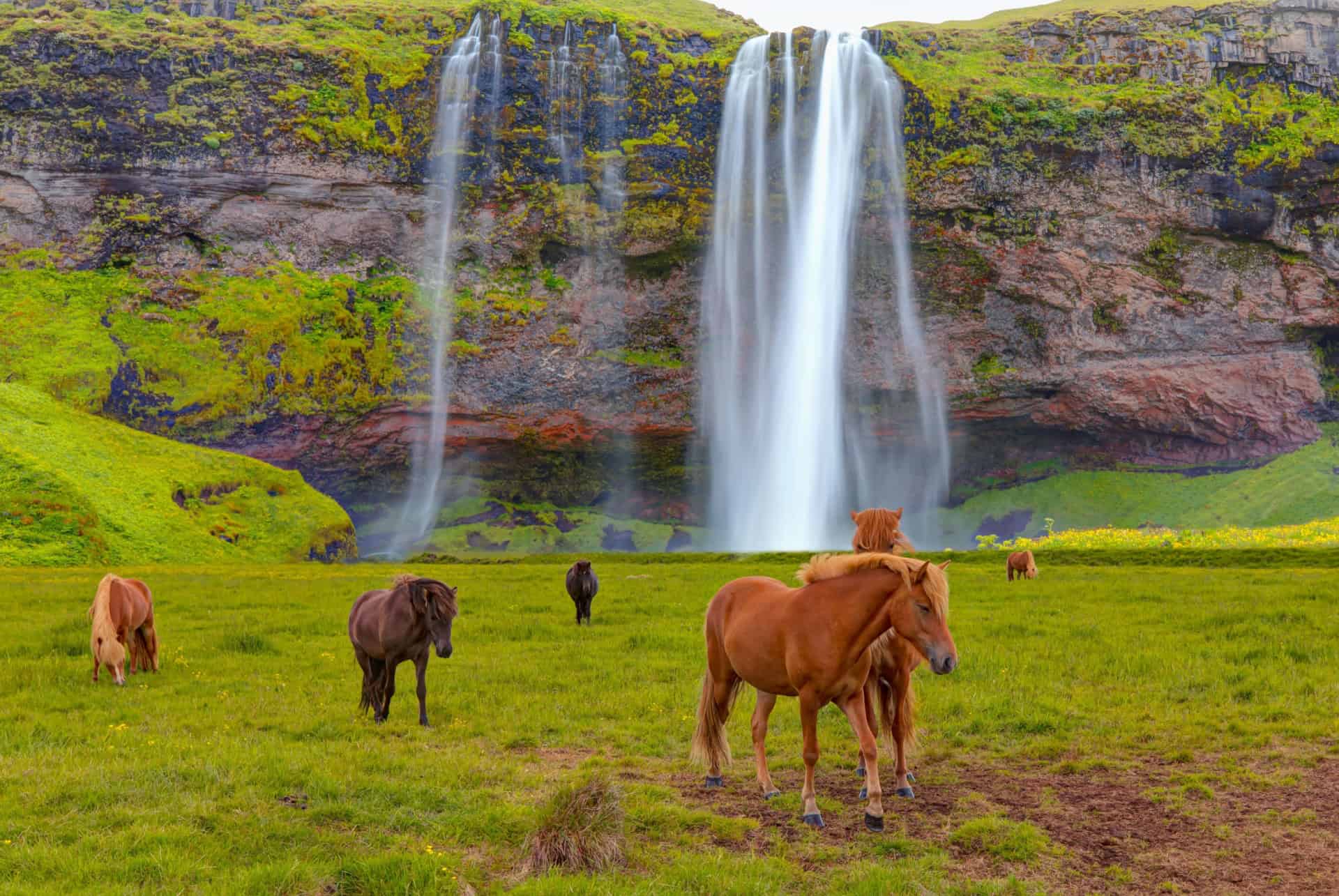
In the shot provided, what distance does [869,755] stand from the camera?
849cm

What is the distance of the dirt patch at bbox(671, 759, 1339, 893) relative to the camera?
732cm

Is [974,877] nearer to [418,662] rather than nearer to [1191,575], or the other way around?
[418,662]

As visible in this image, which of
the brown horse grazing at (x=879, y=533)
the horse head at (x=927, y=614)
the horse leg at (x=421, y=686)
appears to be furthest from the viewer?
the horse leg at (x=421, y=686)

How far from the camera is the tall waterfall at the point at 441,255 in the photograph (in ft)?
234

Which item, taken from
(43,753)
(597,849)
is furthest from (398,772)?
(43,753)

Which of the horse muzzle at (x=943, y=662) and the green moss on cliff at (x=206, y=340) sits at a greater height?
the green moss on cliff at (x=206, y=340)

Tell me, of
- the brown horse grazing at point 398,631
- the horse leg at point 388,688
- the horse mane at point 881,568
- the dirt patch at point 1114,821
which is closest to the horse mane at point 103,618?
the brown horse grazing at point 398,631

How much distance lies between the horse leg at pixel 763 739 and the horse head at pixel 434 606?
159 inches

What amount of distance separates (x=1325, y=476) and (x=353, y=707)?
7575 cm

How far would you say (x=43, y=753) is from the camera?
10.4 m

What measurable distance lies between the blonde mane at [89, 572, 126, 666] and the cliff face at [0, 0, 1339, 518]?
55582 millimetres

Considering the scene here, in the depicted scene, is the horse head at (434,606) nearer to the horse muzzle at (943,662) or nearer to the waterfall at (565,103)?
the horse muzzle at (943,662)

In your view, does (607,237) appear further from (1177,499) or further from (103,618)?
(103,618)

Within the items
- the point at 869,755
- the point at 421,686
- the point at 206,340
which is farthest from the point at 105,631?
the point at 206,340
